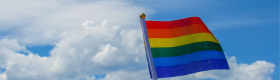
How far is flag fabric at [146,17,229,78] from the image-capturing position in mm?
18578

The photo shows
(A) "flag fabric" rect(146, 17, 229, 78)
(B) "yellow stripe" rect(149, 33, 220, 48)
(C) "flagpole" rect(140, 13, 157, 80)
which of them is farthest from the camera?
(B) "yellow stripe" rect(149, 33, 220, 48)

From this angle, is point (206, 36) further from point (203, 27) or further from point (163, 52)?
point (163, 52)

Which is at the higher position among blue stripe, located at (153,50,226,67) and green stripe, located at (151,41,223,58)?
green stripe, located at (151,41,223,58)

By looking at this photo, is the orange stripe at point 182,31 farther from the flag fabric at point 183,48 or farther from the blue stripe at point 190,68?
the blue stripe at point 190,68

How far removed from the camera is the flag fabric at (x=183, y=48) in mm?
18578

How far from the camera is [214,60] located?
62.5 ft

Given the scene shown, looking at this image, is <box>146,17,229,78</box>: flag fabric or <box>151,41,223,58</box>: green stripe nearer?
<box>146,17,229,78</box>: flag fabric

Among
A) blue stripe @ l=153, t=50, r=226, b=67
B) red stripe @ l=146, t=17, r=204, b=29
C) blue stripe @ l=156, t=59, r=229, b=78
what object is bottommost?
blue stripe @ l=156, t=59, r=229, b=78

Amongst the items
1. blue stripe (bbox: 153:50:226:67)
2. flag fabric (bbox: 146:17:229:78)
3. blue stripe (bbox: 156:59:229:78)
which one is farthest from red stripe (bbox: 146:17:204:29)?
blue stripe (bbox: 156:59:229:78)

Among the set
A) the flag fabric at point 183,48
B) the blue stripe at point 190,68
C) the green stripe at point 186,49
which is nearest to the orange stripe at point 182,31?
the flag fabric at point 183,48

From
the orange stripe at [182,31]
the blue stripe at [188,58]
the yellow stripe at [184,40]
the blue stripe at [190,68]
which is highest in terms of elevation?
the orange stripe at [182,31]

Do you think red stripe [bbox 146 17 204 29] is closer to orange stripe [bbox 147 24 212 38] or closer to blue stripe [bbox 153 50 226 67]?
orange stripe [bbox 147 24 212 38]

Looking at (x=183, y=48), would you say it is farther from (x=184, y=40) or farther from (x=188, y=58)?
(x=188, y=58)

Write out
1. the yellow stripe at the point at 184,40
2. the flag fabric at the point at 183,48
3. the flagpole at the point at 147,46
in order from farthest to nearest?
1. the yellow stripe at the point at 184,40
2. the flag fabric at the point at 183,48
3. the flagpole at the point at 147,46
